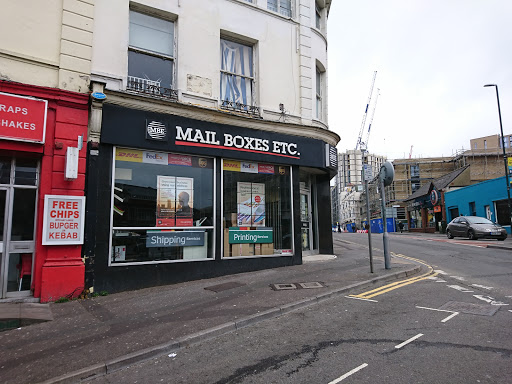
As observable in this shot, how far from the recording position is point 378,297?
691cm

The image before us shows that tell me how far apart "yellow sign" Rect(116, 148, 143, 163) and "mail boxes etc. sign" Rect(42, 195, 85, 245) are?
144 cm

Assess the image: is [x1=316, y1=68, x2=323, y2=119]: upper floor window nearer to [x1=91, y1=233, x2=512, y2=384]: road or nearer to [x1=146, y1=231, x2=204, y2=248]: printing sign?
[x1=146, y1=231, x2=204, y2=248]: printing sign

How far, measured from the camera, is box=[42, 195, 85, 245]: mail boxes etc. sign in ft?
23.8

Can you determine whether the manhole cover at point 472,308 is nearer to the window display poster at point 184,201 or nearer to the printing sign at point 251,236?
the printing sign at point 251,236

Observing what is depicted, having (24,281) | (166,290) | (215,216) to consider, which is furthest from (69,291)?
(215,216)

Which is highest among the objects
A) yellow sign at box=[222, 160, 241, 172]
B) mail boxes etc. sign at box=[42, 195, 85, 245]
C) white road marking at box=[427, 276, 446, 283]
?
yellow sign at box=[222, 160, 241, 172]

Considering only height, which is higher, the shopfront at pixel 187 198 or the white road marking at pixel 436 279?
the shopfront at pixel 187 198

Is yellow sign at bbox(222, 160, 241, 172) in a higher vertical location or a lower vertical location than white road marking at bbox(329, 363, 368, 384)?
higher

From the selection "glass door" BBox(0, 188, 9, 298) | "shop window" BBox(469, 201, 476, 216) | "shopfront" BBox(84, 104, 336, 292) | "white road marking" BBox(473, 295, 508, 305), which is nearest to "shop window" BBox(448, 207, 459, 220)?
"shop window" BBox(469, 201, 476, 216)

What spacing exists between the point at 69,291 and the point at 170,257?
2433 mm

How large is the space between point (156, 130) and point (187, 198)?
203cm

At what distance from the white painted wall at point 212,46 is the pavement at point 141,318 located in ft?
17.5

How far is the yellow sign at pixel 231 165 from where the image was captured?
10.1 metres

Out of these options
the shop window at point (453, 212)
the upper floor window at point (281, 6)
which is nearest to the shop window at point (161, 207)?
the upper floor window at point (281, 6)
